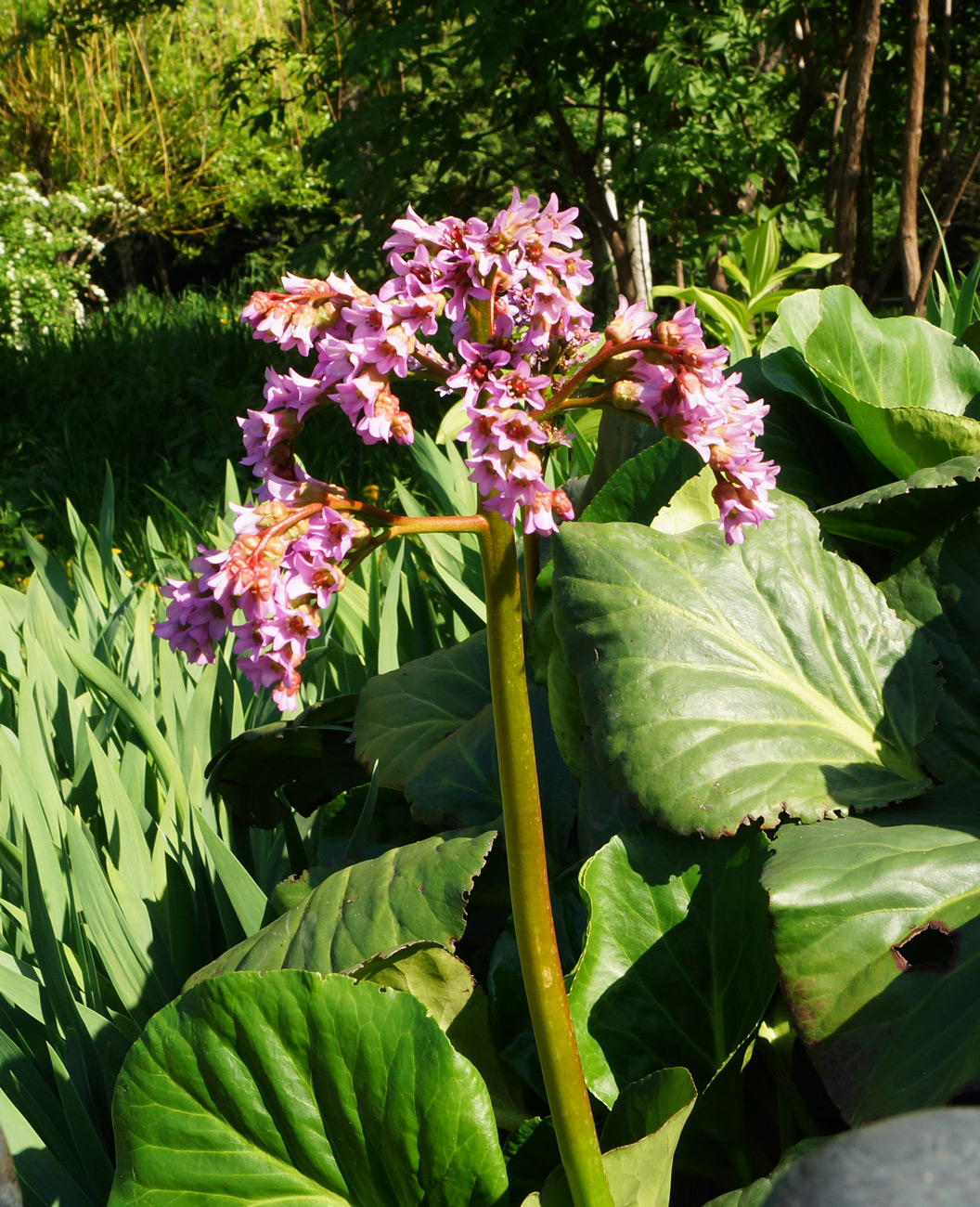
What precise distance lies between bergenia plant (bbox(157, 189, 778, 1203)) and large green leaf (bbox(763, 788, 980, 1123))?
0.85 feet

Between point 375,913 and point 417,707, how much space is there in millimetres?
445

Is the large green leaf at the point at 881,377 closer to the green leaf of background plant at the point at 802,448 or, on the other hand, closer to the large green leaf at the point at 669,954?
the green leaf of background plant at the point at 802,448

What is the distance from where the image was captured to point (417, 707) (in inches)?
55.0

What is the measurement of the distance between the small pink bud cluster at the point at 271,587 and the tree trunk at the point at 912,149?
2.63 m

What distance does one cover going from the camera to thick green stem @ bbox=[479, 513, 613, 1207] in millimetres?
669

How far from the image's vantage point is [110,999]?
120 cm

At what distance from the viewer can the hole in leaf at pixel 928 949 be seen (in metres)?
0.88

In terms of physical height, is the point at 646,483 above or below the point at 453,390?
below

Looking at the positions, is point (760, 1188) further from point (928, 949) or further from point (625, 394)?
point (625, 394)

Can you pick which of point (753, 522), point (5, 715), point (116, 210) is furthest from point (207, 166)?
point (753, 522)

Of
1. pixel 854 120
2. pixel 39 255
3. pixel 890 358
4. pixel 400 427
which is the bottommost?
pixel 890 358

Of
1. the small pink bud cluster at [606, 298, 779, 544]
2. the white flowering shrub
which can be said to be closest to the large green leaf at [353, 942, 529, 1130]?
the small pink bud cluster at [606, 298, 779, 544]

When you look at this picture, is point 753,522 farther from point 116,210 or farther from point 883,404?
point 116,210

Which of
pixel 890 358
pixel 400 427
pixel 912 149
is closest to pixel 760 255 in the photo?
pixel 912 149
